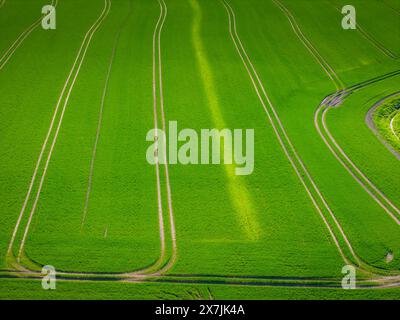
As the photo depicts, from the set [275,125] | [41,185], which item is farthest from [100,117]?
[275,125]

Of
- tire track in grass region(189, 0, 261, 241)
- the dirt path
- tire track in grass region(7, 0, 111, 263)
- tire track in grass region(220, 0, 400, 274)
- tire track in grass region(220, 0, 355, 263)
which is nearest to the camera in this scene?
tire track in grass region(220, 0, 400, 274)

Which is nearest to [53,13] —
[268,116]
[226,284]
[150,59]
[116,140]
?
[150,59]

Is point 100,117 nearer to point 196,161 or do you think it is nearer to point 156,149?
point 156,149

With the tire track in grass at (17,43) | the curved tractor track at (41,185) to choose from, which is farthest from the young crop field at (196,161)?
the tire track in grass at (17,43)

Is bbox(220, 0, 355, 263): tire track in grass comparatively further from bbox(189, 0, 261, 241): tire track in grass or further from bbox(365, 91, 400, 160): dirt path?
bbox(365, 91, 400, 160): dirt path

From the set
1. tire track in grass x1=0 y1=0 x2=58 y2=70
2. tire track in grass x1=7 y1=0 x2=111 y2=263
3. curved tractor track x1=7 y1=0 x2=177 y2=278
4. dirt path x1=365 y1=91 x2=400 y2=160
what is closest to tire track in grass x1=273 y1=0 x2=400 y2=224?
Answer: dirt path x1=365 y1=91 x2=400 y2=160
